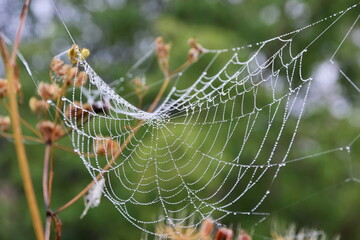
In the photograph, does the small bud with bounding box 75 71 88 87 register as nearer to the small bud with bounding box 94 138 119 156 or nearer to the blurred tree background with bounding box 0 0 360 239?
the small bud with bounding box 94 138 119 156

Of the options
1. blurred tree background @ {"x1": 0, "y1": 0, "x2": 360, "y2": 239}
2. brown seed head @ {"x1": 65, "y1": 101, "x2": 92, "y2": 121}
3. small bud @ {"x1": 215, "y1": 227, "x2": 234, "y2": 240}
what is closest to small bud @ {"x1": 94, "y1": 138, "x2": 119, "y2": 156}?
brown seed head @ {"x1": 65, "y1": 101, "x2": 92, "y2": 121}

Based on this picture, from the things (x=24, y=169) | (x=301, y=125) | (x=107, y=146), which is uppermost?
(x=301, y=125)

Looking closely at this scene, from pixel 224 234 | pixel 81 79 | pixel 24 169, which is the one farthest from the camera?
pixel 81 79

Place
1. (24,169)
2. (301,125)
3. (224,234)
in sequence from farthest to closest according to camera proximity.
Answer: (301,125), (224,234), (24,169)

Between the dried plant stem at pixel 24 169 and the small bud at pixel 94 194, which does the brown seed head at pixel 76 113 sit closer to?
the small bud at pixel 94 194

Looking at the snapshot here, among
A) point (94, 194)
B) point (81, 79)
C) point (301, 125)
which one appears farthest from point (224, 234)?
point (301, 125)

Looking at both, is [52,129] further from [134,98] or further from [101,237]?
[101,237]

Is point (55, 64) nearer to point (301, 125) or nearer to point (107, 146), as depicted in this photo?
point (107, 146)

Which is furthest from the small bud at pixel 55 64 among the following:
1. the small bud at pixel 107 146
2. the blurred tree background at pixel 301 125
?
the blurred tree background at pixel 301 125

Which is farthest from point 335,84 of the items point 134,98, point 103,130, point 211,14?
point 103,130
